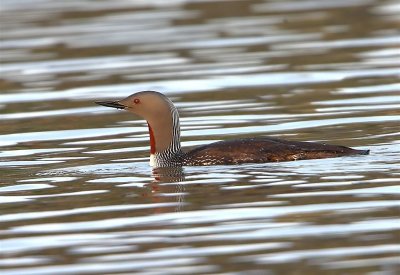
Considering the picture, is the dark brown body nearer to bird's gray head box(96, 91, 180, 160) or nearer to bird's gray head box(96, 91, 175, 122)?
bird's gray head box(96, 91, 180, 160)

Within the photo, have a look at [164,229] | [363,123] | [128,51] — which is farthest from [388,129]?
[128,51]

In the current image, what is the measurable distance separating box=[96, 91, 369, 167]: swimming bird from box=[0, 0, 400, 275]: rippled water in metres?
0.13

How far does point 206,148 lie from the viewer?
12703 millimetres

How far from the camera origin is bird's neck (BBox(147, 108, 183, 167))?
42.5ft

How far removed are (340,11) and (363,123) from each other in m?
11.3

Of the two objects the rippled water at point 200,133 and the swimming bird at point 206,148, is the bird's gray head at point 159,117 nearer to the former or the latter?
the swimming bird at point 206,148

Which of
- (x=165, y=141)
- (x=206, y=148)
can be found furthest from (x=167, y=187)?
(x=165, y=141)

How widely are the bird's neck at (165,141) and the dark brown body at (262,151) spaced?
1.02 ft

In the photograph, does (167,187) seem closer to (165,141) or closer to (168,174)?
(168,174)

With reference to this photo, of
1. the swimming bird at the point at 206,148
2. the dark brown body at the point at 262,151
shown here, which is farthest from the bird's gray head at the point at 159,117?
the dark brown body at the point at 262,151

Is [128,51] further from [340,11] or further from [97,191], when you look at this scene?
[97,191]

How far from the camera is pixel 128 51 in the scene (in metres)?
22.4

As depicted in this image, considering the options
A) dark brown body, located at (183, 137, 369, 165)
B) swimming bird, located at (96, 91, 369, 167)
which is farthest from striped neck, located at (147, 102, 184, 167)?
dark brown body, located at (183, 137, 369, 165)

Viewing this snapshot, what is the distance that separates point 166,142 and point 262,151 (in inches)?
39.4
